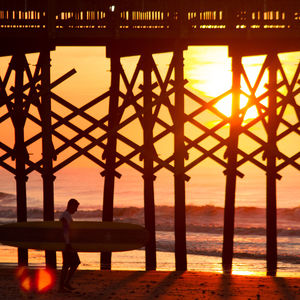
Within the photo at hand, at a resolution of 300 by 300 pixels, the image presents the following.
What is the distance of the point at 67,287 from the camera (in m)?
13.8

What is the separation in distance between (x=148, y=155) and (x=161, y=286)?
4.88m

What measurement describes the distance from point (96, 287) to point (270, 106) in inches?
282

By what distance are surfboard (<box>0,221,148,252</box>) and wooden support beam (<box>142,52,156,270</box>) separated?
67.1 inches

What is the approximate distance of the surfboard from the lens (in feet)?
58.0

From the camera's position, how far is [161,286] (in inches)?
571

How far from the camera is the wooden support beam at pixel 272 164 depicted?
64.8 feet

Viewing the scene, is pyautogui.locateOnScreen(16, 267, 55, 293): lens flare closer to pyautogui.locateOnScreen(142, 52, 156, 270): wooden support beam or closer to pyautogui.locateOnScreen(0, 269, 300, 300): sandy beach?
pyautogui.locateOnScreen(0, 269, 300, 300): sandy beach

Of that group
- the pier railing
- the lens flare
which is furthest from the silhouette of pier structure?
the lens flare

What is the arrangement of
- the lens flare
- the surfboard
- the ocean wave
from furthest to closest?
the ocean wave, the surfboard, the lens flare

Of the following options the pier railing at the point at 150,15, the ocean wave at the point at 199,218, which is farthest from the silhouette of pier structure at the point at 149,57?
the ocean wave at the point at 199,218

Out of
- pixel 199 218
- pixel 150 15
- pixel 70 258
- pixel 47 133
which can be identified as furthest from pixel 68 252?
pixel 199 218

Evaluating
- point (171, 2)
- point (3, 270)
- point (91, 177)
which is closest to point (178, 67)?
point (171, 2)

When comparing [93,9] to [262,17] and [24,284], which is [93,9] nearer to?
[262,17]

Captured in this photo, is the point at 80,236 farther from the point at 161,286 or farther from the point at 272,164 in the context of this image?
the point at 272,164
